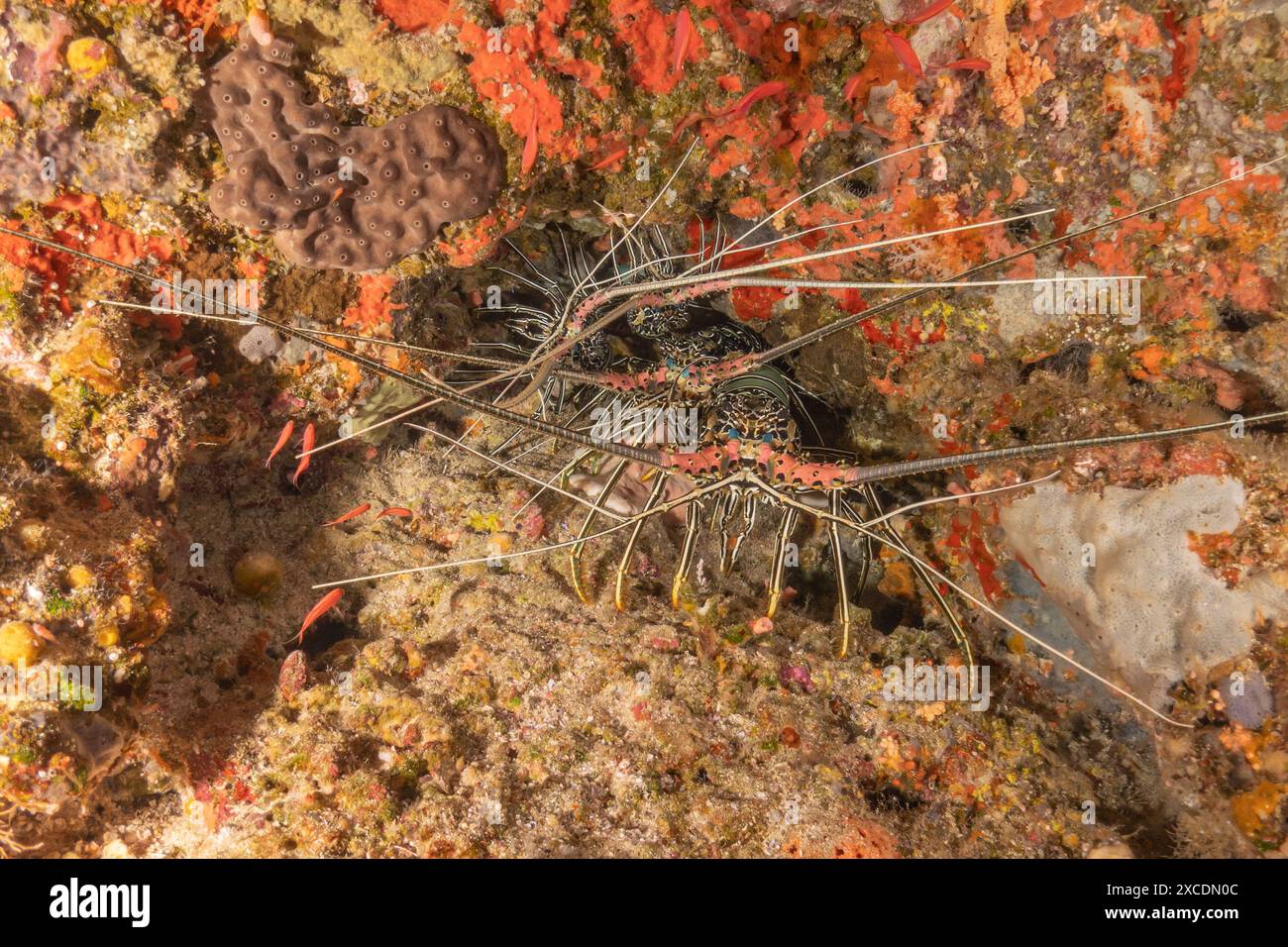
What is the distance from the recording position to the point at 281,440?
326cm

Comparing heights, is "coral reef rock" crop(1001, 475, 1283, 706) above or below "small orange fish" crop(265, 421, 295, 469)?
below

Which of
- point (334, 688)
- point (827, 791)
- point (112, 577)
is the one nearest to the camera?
point (112, 577)

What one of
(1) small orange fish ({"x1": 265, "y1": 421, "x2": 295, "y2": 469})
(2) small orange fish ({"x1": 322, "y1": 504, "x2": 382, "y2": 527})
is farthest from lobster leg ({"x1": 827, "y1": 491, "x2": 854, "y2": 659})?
(1) small orange fish ({"x1": 265, "y1": 421, "x2": 295, "y2": 469})

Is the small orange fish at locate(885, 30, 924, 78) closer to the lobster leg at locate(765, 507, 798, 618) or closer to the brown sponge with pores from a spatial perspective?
the brown sponge with pores

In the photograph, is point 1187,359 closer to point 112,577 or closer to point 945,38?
point 945,38

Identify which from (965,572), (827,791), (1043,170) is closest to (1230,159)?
(1043,170)

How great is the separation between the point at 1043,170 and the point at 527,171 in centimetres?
263

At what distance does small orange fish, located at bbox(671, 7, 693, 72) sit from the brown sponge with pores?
962mm

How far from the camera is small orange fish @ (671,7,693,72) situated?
9.20ft

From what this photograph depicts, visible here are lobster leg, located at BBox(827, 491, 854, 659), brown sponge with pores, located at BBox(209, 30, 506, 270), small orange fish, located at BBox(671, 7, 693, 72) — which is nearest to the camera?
brown sponge with pores, located at BBox(209, 30, 506, 270)

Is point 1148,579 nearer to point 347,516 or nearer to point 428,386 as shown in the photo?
point 428,386

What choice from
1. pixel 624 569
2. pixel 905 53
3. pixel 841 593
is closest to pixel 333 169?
pixel 624 569

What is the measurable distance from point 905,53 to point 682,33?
1.13m

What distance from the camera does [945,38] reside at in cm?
305
